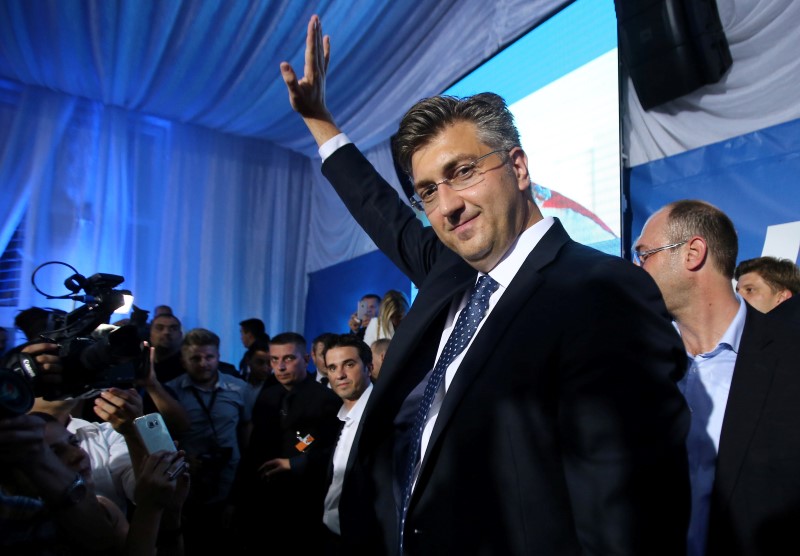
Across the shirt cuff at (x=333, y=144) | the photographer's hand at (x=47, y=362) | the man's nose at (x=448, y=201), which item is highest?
the shirt cuff at (x=333, y=144)

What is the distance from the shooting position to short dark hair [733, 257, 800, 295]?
7.20 ft

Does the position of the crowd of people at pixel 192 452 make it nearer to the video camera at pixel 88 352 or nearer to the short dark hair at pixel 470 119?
the video camera at pixel 88 352

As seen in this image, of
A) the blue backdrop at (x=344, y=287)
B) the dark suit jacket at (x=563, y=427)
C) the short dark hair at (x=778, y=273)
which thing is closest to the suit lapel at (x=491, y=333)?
the dark suit jacket at (x=563, y=427)

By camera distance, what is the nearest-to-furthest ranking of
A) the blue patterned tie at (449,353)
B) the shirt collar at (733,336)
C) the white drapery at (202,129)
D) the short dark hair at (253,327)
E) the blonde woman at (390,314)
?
the blue patterned tie at (449,353) < the shirt collar at (733,336) < the blonde woman at (390,314) < the white drapery at (202,129) < the short dark hair at (253,327)

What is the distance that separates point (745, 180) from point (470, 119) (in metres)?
2.36

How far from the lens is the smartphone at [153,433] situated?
1.85 m

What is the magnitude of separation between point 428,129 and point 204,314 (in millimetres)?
7161

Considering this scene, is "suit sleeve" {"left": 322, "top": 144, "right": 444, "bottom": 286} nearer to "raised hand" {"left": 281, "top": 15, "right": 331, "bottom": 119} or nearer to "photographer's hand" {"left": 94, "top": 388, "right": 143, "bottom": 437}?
"raised hand" {"left": 281, "top": 15, "right": 331, "bottom": 119}

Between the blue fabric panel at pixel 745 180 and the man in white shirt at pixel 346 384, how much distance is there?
185 cm

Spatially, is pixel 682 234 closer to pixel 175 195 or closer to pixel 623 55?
pixel 623 55

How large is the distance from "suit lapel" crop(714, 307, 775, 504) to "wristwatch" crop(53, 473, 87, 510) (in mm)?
1553

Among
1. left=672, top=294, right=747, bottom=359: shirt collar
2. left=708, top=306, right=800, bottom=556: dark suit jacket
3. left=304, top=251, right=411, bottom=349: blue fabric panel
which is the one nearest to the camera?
left=708, top=306, right=800, bottom=556: dark suit jacket

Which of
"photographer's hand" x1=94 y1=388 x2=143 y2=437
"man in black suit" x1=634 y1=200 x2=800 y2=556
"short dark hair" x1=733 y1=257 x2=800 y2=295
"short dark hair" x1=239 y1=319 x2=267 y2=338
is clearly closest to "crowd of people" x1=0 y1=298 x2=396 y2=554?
"photographer's hand" x1=94 y1=388 x2=143 y2=437

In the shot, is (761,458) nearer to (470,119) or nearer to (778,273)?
(470,119)
